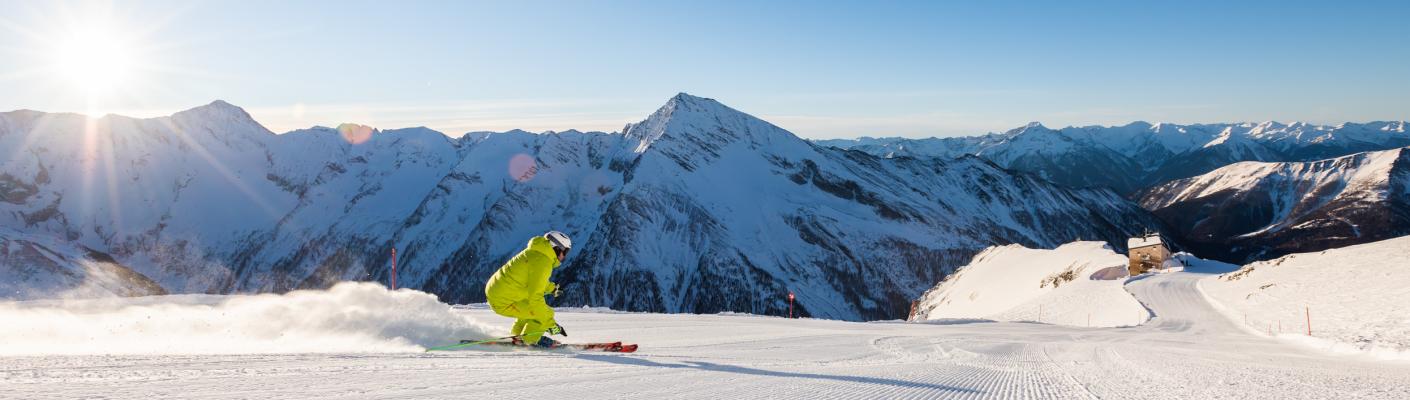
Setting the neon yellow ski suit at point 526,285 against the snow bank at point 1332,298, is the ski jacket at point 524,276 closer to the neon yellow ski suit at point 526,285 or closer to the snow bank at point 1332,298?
the neon yellow ski suit at point 526,285

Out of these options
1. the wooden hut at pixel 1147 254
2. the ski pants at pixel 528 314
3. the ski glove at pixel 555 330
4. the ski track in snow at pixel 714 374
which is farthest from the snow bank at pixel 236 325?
the wooden hut at pixel 1147 254

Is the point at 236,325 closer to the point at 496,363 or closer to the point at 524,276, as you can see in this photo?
the point at 524,276

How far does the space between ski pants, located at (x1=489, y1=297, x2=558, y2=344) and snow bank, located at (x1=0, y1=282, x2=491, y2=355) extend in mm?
728

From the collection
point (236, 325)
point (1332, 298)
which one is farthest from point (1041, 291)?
point (236, 325)

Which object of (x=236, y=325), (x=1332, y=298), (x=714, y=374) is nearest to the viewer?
(x=714, y=374)

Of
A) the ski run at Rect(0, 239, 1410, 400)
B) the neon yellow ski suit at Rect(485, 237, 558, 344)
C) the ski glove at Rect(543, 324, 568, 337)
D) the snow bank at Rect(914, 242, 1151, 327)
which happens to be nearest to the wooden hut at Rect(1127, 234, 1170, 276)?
the snow bank at Rect(914, 242, 1151, 327)

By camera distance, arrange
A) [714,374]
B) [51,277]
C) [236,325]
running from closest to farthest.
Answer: [714,374], [236,325], [51,277]

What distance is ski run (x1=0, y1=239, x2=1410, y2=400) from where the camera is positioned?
571cm

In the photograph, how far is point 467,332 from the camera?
437 inches

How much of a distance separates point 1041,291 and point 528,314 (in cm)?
6181

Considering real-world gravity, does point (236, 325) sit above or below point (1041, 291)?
above

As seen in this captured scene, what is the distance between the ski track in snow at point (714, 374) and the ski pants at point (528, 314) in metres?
0.58

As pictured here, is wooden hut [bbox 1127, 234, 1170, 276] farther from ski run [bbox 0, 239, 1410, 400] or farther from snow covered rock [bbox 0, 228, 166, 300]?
snow covered rock [bbox 0, 228, 166, 300]

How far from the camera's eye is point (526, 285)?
1061 cm
